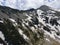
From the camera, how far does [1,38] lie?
190 meters

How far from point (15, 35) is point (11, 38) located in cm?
623

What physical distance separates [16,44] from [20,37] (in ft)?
34.8

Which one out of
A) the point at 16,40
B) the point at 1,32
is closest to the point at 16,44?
the point at 16,40

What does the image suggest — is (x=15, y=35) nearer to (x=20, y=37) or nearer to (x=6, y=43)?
(x=20, y=37)

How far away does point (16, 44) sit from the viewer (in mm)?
191250

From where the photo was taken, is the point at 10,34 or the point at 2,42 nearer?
the point at 2,42

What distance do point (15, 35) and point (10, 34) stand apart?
5008 millimetres

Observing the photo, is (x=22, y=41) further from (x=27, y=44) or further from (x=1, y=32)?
(x=1, y=32)

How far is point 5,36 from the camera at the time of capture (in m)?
195

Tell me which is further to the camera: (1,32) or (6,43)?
(1,32)

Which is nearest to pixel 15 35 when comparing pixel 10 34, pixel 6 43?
pixel 10 34

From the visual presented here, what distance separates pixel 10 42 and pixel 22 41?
13.6 metres

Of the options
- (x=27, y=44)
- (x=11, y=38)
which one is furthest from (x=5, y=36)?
(x=27, y=44)

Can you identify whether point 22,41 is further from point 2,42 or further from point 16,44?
point 2,42
